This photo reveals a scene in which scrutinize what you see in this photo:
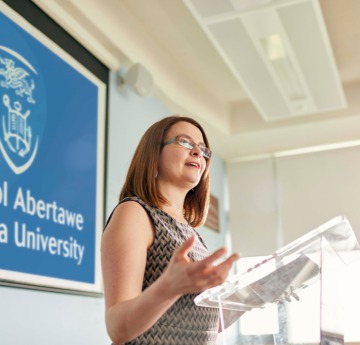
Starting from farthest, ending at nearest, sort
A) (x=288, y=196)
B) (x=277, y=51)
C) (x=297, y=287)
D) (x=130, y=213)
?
(x=288, y=196) < (x=277, y=51) < (x=130, y=213) < (x=297, y=287)

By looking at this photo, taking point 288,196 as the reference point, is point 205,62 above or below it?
above

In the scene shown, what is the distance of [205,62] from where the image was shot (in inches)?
176

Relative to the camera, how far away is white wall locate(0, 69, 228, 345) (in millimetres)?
2484

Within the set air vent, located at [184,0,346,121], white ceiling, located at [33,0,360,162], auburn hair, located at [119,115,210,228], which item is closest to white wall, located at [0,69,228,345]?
white ceiling, located at [33,0,360,162]

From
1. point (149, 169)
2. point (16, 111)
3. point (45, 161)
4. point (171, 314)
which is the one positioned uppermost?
point (16, 111)

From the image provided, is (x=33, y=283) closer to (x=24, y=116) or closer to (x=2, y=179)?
(x=2, y=179)

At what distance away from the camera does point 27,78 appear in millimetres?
2742

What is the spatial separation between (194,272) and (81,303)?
2211mm

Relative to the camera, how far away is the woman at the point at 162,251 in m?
0.97

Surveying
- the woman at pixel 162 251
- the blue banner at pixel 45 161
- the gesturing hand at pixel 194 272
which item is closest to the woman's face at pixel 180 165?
the woman at pixel 162 251

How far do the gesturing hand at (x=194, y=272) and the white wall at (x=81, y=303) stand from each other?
1.67 meters

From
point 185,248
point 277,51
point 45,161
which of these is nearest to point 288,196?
point 277,51

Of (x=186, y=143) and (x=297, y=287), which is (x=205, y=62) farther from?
(x=297, y=287)

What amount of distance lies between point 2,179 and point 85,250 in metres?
0.73
